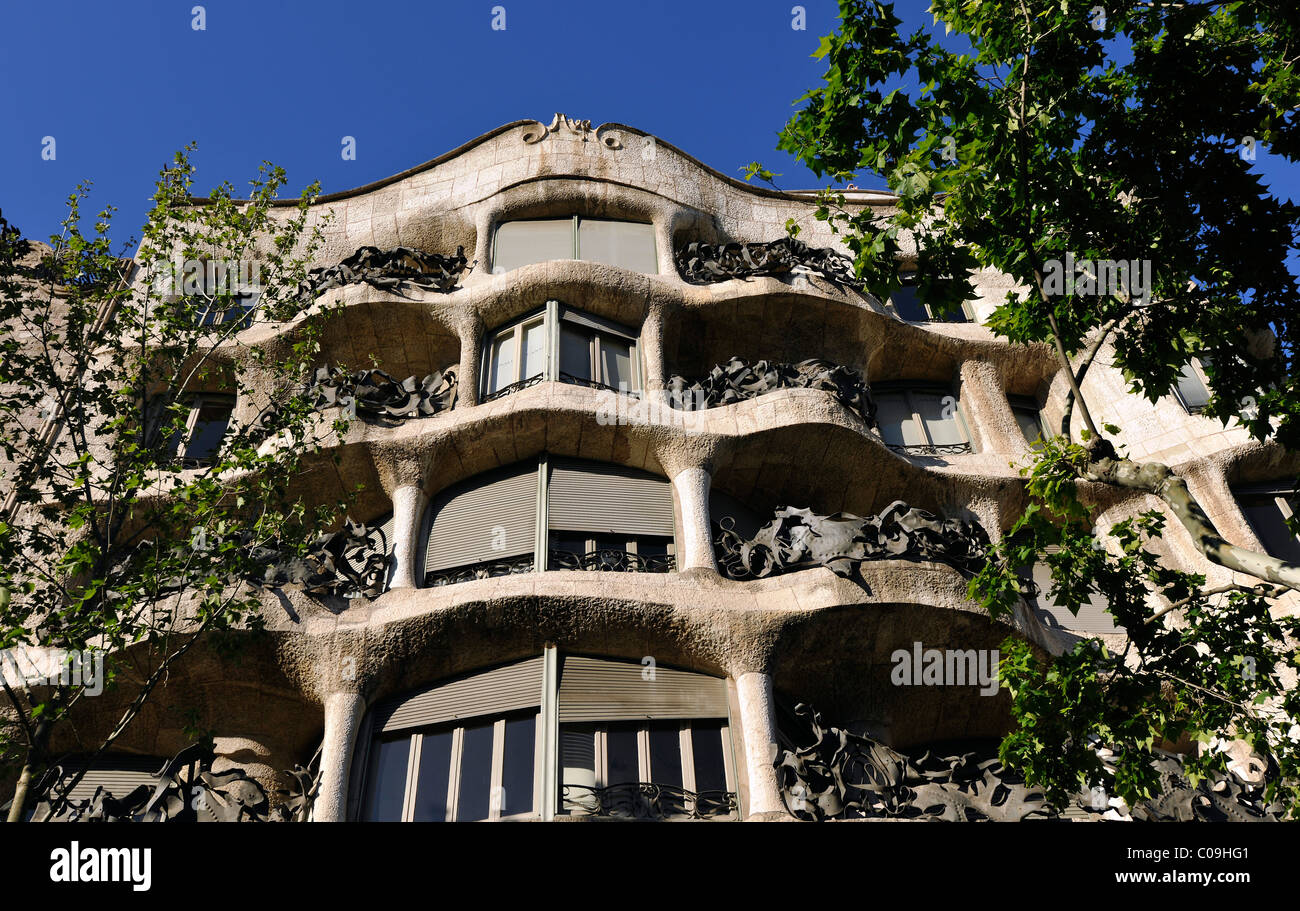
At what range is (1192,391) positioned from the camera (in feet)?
57.1

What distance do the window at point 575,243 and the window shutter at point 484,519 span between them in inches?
191

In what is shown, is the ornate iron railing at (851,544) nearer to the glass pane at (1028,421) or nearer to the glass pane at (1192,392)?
the glass pane at (1028,421)

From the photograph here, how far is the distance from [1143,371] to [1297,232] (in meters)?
1.85

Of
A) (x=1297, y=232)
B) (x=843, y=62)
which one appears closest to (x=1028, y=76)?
(x=843, y=62)

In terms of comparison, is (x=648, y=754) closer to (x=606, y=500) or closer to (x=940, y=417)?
(x=606, y=500)

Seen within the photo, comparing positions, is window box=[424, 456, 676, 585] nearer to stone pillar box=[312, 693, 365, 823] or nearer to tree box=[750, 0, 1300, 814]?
stone pillar box=[312, 693, 365, 823]

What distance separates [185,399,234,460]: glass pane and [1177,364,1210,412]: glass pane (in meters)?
15.7

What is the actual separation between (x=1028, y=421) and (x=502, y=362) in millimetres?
9290

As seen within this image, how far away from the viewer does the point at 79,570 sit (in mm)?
9336

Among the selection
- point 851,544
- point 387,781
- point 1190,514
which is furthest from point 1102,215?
point 387,781

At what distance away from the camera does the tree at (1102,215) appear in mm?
9336

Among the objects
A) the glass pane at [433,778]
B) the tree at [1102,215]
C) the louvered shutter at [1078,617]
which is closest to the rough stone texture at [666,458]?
the glass pane at [433,778]
